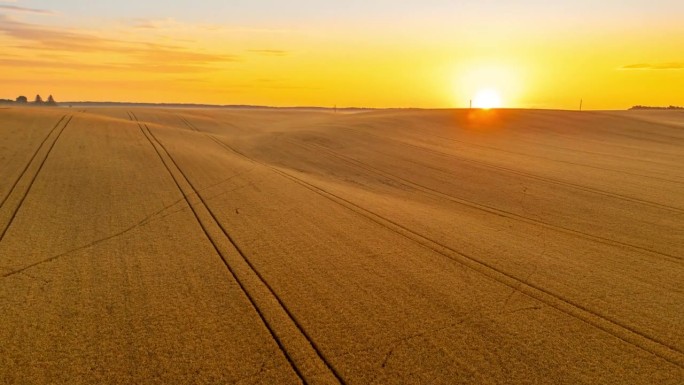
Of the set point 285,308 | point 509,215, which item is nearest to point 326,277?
point 285,308

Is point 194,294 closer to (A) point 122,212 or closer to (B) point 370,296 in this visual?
(B) point 370,296

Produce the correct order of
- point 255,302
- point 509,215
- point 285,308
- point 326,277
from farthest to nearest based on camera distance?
point 509,215, point 326,277, point 255,302, point 285,308

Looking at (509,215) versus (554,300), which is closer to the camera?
(554,300)

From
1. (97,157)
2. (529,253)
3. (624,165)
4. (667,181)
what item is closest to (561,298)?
(529,253)

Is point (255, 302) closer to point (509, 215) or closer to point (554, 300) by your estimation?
point (554, 300)

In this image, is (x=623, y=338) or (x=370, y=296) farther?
(x=370, y=296)

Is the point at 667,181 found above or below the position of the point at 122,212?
below

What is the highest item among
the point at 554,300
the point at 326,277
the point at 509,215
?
the point at 326,277

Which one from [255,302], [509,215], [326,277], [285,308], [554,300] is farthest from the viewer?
[509,215]
